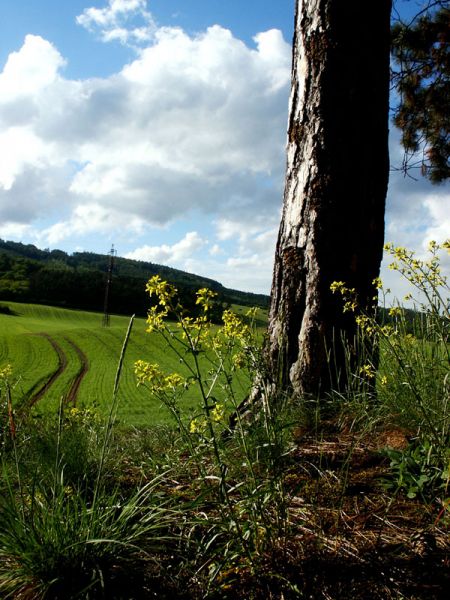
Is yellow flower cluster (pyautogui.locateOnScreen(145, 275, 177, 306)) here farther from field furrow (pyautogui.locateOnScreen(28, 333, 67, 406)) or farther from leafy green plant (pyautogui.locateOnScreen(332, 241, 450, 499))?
field furrow (pyautogui.locateOnScreen(28, 333, 67, 406))

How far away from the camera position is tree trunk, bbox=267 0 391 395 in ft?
11.5

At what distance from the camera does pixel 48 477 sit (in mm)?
2354

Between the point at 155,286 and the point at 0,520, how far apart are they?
1034mm

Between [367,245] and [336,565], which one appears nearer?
[336,565]

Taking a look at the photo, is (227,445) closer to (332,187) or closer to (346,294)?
(346,294)

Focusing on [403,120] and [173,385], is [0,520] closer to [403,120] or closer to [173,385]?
[173,385]

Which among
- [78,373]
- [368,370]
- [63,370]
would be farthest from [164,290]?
[63,370]

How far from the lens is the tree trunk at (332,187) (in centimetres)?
350

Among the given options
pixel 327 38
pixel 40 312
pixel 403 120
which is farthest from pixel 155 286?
pixel 40 312

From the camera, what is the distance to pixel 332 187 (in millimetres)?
3510

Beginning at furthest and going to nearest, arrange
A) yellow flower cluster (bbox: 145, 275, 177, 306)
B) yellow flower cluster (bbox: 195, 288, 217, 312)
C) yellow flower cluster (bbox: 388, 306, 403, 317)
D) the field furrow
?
the field furrow → yellow flower cluster (bbox: 388, 306, 403, 317) → yellow flower cluster (bbox: 195, 288, 217, 312) → yellow flower cluster (bbox: 145, 275, 177, 306)

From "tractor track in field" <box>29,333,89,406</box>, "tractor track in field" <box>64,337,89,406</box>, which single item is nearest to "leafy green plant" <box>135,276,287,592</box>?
"tractor track in field" <box>29,333,89,406</box>

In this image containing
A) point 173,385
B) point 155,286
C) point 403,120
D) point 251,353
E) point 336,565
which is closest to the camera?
point 336,565

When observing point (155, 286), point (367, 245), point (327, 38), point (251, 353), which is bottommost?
point (251, 353)
